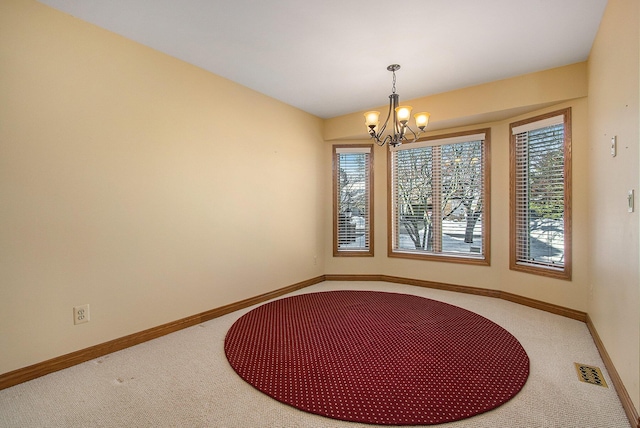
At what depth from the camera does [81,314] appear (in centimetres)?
246

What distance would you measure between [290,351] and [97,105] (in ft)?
8.33

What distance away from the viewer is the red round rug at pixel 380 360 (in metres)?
1.88

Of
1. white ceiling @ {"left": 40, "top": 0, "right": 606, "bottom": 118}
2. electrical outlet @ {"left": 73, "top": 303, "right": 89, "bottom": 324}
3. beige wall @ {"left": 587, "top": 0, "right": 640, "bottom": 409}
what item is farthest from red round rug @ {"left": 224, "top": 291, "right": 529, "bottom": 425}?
white ceiling @ {"left": 40, "top": 0, "right": 606, "bottom": 118}

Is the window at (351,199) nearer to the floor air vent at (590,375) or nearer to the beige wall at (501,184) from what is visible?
the beige wall at (501,184)

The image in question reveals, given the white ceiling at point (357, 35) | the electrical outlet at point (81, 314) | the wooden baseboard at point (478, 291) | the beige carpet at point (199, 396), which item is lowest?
the beige carpet at point (199, 396)

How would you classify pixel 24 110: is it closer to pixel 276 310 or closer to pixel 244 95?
pixel 244 95

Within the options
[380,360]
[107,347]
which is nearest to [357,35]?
[380,360]

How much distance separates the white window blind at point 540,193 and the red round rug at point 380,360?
1.19m

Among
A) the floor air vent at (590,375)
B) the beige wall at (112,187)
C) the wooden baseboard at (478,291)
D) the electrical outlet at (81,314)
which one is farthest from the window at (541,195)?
the electrical outlet at (81,314)

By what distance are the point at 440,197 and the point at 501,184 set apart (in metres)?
0.81

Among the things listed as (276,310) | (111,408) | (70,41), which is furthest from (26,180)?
(276,310)

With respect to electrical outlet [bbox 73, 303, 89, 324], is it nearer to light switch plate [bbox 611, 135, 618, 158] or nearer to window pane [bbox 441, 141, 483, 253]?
light switch plate [bbox 611, 135, 618, 158]

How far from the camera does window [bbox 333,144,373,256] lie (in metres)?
5.16

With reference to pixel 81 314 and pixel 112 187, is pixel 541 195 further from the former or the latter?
pixel 81 314
